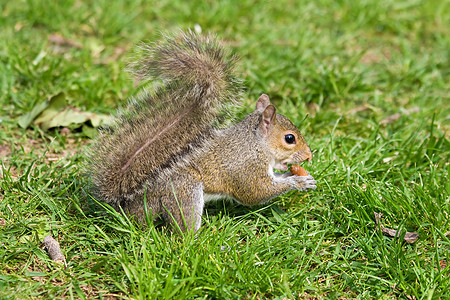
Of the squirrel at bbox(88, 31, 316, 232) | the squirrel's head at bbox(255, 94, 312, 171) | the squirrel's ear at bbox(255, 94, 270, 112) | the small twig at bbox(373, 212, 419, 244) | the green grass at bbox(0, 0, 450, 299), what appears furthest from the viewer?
the squirrel's ear at bbox(255, 94, 270, 112)

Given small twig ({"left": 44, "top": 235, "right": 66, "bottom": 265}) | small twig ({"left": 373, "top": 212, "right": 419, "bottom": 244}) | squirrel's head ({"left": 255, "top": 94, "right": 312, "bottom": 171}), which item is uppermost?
squirrel's head ({"left": 255, "top": 94, "right": 312, "bottom": 171})

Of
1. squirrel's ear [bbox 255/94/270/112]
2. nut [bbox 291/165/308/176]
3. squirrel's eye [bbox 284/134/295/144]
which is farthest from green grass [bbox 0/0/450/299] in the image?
squirrel's ear [bbox 255/94/270/112]

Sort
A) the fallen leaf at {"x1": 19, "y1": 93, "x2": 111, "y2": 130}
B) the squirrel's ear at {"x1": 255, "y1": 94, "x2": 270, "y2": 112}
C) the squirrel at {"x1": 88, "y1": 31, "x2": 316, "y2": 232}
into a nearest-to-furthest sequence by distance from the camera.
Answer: the squirrel at {"x1": 88, "y1": 31, "x2": 316, "y2": 232}
the squirrel's ear at {"x1": 255, "y1": 94, "x2": 270, "y2": 112}
the fallen leaf at {"x1": 19, "y1": 93, "x2": 111, "y2": 130}

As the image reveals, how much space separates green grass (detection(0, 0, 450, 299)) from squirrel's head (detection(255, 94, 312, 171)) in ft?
0.79

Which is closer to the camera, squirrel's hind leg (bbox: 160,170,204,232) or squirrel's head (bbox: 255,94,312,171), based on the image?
squirrel's hind leg (bbox: 160,170,204,232)

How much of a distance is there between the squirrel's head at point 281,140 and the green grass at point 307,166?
0.79 ft

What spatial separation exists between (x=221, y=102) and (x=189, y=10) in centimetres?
242

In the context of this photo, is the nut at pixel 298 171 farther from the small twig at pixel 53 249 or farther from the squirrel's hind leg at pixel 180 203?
the small twig at pixel 53 249

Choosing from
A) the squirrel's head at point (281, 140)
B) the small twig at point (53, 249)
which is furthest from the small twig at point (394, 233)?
the small twig at point (53, 249)

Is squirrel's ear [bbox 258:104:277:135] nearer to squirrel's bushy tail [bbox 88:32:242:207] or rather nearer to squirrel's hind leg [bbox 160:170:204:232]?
squirrel's bushy tail [bbox 88:32:242:207]

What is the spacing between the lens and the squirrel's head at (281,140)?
2.51 metres

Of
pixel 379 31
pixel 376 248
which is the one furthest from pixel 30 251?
pixel 379 31

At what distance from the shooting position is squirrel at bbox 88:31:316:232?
2.26 metres

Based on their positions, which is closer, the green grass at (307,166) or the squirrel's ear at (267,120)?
the green grass at (307,166)
